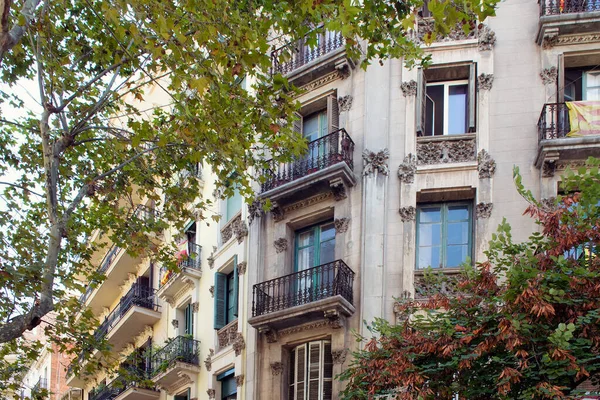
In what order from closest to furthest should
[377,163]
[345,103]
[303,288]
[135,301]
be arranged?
[377,163] < [303,288] < [345,103] < [135,301]

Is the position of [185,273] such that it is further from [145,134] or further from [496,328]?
[496,328]

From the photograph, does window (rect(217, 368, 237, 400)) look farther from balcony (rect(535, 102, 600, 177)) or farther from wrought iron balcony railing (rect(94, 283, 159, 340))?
balcony (rect(535, 102, 600, 177))

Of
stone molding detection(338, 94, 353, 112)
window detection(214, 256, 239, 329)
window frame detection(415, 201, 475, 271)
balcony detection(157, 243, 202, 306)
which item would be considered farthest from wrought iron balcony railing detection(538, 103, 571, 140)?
balcony detection(157, 243, 202, 306)

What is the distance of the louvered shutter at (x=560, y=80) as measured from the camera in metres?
20.9

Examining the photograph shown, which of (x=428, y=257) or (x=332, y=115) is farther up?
(x=332, y=115)

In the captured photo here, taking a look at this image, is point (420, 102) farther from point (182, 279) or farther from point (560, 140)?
point (182, 279)

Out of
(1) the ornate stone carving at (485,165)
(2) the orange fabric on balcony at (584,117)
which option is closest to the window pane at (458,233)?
(1) the ornate stone carving at (485,165)

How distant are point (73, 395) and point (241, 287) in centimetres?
2223

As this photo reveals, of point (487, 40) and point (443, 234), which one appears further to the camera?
point (487, 40)

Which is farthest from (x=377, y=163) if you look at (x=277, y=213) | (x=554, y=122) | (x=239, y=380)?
(x=239, y=380)

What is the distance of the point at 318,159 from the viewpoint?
74.0 feet

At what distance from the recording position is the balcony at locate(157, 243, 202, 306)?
90.4 feet

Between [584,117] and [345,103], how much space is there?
5.54m

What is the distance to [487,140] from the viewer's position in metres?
21.0
